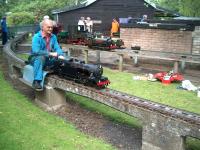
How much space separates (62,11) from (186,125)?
23.3 meters

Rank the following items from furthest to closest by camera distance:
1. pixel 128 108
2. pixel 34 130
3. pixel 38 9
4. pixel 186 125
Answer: pixel 38 9 → pixel 34 130 → pixel 128 108 → pixel 186 125

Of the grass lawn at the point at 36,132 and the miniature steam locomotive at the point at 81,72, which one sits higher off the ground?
the miniature steam locomotive at the point at 81,72

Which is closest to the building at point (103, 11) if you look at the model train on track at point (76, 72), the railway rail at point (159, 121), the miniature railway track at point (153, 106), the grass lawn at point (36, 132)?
→ the model train on track at point (76, 72)

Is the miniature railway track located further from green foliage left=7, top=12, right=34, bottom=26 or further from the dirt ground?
green foliage left=7, top=12, right=34, bottom=26

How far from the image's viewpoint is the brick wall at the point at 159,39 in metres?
15.3

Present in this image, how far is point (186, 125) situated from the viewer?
514 cm

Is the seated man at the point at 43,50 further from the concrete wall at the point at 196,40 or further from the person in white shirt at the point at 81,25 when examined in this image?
the person in white shirt at the point at 81,25

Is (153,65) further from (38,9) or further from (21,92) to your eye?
(38,9)

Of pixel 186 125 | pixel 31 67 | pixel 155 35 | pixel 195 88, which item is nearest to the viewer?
pixel 186 125

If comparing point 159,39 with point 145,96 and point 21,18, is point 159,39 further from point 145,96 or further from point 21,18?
point 21,18

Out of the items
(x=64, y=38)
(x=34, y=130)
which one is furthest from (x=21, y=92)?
(x=64, y=38)

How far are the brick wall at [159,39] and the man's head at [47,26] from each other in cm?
904

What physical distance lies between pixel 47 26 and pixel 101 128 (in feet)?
8.62

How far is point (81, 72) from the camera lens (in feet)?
24.5
